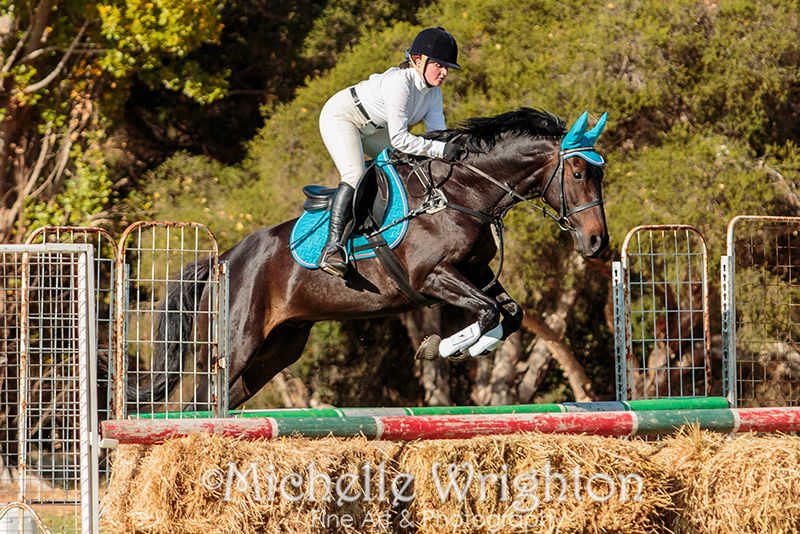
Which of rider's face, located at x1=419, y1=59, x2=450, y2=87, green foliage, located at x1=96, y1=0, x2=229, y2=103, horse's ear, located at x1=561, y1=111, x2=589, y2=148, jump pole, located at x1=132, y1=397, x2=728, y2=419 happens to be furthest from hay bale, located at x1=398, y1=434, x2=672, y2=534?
green foliage, located at x1=96, y1=0, x2=229, y2=103

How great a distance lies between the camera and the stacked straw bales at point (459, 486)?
145 inches

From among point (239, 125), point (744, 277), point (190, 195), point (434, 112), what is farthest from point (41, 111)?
point (744, 277)

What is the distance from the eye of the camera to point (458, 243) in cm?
496

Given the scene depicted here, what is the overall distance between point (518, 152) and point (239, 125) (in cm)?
Answer: 851

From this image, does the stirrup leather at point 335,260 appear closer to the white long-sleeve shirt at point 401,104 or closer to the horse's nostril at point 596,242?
the white long-sleeve shirt at point 401,104

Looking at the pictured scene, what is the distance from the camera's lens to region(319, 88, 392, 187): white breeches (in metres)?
5.25

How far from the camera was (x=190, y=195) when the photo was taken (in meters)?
10.4

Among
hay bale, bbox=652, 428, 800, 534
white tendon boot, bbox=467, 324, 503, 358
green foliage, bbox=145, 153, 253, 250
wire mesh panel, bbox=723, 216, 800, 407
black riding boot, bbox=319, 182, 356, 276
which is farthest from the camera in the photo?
green foliage, bbox=145, 153, 253, 250

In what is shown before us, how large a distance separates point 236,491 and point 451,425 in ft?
3.06

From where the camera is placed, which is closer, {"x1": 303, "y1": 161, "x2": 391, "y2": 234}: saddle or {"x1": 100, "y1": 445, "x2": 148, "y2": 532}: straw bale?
{"x1": 100, "y1": 445, "x2": 148, "y2": 532}: straw bale

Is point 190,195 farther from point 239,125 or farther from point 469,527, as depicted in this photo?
point 469,527

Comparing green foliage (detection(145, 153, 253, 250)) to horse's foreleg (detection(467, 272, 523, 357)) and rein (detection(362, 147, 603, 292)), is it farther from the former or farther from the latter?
horse's foreleg (detection(467, 272, 523, 357))

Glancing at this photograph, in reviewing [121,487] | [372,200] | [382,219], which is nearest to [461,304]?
[382,219]

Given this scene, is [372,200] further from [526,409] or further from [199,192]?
[199,192]
